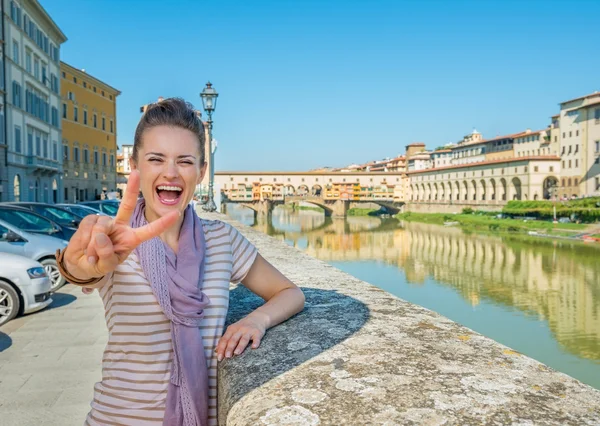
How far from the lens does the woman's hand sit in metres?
1.68

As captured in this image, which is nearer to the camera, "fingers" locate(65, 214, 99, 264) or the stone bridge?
"fingers" locate(65, 214, 99, 264)

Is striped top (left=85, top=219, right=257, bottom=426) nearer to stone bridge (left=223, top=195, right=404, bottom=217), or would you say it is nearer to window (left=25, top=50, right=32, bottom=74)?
window (left=25, top=50, right=32, bottom=74)

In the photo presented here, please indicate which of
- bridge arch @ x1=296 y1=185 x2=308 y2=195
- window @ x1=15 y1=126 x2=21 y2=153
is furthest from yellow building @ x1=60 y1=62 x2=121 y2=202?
bridge arch @ x1=296 y1=185 x2=308 y2=195

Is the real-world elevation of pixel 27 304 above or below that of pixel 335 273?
below

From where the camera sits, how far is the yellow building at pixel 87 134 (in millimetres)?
36750

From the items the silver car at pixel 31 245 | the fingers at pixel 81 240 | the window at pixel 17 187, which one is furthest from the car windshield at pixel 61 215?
the window at pixel 17 187

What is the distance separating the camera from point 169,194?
1692 mm

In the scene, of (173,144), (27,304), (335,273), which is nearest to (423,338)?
(173,144)

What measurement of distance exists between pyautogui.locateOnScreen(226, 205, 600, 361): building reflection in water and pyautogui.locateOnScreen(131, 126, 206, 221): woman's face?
13964 millimetres

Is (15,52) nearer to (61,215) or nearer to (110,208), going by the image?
(110,208)

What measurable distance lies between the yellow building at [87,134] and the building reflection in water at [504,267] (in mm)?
16197

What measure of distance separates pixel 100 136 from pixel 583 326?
37.4 meters

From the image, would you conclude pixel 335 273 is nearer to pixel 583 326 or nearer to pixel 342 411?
pixel 342 411

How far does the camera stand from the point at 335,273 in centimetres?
377
